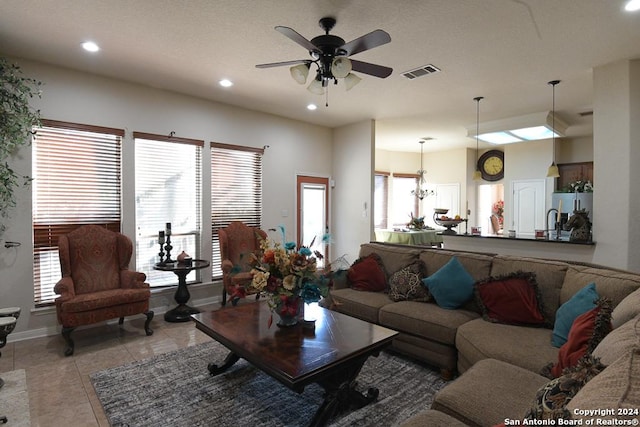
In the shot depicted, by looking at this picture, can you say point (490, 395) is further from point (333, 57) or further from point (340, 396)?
point (333, 57)

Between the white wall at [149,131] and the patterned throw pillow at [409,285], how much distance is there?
265cm

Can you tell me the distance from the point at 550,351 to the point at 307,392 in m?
1.65

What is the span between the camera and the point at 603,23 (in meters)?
2.84

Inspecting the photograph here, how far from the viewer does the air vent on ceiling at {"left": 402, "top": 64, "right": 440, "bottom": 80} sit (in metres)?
3.81

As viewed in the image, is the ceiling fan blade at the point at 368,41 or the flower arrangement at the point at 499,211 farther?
the flower arrangement at the point at 499,211

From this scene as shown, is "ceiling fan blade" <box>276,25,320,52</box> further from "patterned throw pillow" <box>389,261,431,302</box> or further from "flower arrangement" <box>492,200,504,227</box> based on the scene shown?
"flower arrangement" <box>492,200,504,227</box>

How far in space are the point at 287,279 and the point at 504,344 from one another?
1.50 metres

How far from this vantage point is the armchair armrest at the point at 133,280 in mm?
3730

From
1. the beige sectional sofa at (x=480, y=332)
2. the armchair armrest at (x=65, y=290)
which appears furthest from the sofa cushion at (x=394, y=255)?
the armchair armrest at (x=65, y=290)

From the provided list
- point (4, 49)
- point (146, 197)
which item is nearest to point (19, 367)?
point (146, 197)

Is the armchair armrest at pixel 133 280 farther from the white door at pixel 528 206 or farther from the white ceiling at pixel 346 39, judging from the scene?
the white door at pixel 528 206

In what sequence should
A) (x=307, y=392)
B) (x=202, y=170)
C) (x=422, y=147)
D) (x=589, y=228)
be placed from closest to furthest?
1. (x=307, y=392)
2. (x=589, y=228)
3. (x=202, y=170)
4. (x=422, y=147)

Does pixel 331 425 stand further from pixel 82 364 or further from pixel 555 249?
pixel 555 249

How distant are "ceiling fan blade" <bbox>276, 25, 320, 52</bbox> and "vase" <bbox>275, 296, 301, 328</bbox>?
1821mm
